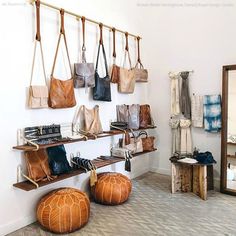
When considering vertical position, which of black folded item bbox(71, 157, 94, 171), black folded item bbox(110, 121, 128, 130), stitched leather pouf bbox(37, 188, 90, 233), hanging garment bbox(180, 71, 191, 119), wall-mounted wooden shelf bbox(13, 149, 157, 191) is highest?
hanging garment bbox(180, 71, 191, 119)

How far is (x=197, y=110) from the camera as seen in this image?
12.6 ft

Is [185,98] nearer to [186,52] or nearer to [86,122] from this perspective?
[186,52]

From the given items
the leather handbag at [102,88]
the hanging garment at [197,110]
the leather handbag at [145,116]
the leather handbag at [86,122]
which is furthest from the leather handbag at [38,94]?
the hanging garment at [197,110]

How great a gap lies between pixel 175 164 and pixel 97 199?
3.78ft

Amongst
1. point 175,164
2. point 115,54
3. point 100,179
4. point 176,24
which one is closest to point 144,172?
point 175,164

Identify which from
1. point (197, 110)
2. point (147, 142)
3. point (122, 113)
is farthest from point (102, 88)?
point (197, 110)

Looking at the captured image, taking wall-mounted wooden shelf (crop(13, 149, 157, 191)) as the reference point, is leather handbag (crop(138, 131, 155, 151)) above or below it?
above

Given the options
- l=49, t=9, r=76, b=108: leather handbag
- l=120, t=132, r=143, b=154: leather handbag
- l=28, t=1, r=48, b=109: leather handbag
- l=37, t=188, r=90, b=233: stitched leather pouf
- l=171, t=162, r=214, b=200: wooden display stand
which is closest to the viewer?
l=37, t=188, r=90, b=233: stitched leather pouf

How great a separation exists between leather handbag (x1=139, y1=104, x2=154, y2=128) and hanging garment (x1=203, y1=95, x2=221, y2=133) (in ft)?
2.99

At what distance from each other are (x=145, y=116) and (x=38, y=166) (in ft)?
6.71

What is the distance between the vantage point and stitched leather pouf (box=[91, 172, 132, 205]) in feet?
10.1

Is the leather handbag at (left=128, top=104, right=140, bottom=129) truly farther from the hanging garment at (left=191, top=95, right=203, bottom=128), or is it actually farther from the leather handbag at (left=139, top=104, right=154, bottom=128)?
the hanging garment at (left=191, top=95, right=203, bottom=128)

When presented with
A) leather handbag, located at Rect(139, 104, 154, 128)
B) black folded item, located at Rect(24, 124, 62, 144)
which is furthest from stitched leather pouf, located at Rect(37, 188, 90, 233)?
leather handbag, located at Rect(139, 104, 154, 128)

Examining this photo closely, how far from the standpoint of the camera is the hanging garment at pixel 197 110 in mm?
3825
